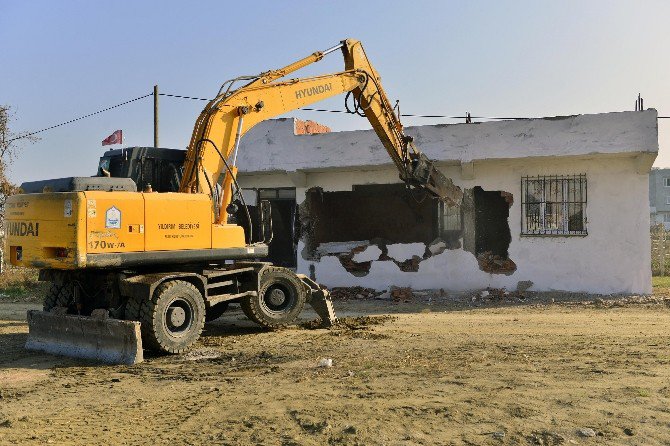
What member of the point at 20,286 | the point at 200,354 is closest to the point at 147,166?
the point at 200,354

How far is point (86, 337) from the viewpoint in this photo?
8.19 m

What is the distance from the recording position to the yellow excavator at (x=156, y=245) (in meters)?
7.71

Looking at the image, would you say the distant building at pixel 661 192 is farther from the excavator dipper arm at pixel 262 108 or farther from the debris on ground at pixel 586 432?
the debris on ground at pixel 586 432

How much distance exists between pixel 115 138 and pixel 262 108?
12.4m

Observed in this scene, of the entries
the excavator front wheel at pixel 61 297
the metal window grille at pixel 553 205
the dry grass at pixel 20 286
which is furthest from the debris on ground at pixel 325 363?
the dry grass at pixel 20 286

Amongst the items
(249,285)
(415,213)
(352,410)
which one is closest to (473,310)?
(415,213)

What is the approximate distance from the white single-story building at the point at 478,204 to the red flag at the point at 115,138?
518cm

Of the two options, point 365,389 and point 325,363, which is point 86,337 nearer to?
point 325,363

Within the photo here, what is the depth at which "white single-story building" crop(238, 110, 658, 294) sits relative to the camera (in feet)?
46.0

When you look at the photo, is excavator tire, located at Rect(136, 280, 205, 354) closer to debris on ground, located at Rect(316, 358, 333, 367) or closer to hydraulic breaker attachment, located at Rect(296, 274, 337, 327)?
debris on ground, located at Rect(316, 358, 333, 367)

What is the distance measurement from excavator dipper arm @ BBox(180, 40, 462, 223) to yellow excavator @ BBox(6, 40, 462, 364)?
0.02 metres

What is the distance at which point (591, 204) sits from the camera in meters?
14.3

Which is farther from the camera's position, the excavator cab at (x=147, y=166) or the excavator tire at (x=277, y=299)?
the excavator tire at (x=277, y=299)

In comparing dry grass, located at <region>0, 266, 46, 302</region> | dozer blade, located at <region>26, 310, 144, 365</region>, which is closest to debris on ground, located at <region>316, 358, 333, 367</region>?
dozer blade, located at <region>26, 310, 144, 365</region>
